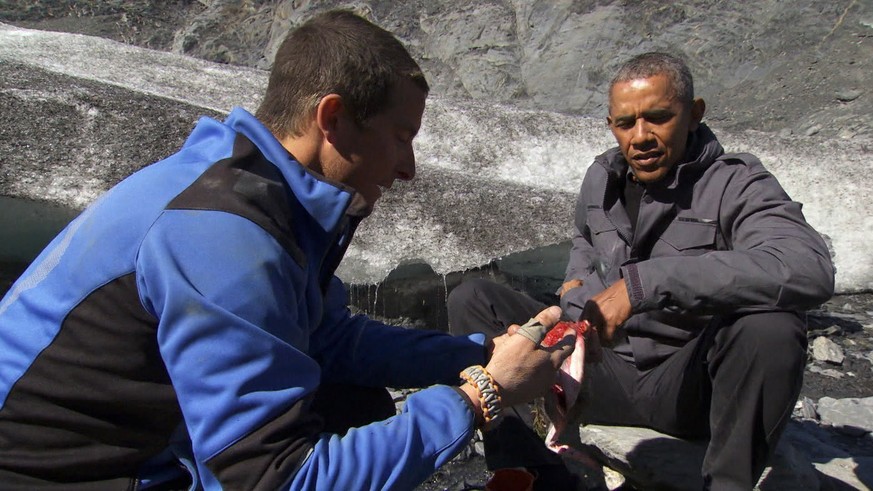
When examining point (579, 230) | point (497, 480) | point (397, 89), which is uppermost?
point (397, 89)

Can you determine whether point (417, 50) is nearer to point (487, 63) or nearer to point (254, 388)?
point (487, 63)

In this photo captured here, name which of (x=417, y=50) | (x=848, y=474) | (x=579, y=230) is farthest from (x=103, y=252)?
(x=417, y=50)

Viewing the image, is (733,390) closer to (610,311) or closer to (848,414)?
(610,311)

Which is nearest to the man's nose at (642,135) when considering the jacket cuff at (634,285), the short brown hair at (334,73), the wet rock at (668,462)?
the jacket cuff at (634,285)

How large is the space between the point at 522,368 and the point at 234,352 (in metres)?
0.74

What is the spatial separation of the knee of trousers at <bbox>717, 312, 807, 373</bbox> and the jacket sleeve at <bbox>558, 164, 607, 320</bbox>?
0.81 metres

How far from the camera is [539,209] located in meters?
5.58

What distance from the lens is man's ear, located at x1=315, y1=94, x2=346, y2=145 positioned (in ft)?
6.01

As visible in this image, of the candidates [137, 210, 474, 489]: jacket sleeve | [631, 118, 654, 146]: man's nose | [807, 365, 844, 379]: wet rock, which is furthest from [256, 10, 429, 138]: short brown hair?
[807, 365, 844, 379]: wet rock

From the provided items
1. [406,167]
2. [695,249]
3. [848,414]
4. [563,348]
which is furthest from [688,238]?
[848,414]

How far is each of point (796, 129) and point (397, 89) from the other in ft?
25.9

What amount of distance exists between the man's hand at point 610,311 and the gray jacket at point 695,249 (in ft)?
0.12

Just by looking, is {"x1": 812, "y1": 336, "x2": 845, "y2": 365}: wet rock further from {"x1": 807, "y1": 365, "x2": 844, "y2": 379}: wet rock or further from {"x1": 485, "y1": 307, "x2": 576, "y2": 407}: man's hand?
{"x1": 485, "y1": 307, "x2": 576, "y2": 407}: man's hand

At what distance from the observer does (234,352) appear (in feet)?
5.19
